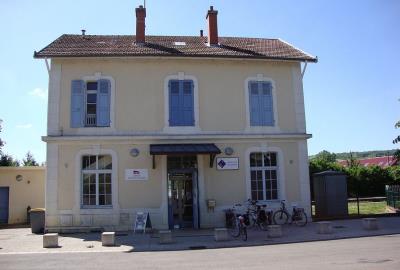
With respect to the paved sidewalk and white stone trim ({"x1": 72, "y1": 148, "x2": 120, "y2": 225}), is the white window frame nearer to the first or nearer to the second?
white stone trim ({"x1": 72, "y1": 148, "x2": 120, "y2": 225})

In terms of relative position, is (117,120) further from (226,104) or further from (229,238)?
(229,238)

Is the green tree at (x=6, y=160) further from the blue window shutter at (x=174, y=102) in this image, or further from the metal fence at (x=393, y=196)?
the metal fence at (x=393, y=196)

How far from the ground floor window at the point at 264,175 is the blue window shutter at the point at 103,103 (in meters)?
6.13

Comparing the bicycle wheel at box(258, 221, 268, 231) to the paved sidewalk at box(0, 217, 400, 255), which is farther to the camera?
the bicycle wheel at box(258, 221, 268, 231)

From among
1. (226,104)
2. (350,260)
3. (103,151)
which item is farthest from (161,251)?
(226,104)

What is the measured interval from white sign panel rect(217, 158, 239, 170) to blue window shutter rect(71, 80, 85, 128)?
5.70m

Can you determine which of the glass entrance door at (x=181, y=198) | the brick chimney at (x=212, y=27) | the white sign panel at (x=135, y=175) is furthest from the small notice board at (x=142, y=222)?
the brick chimney at (x=212, y=27)

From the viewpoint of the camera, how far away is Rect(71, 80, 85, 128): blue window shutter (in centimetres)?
1794

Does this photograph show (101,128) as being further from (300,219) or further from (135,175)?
(300,219)

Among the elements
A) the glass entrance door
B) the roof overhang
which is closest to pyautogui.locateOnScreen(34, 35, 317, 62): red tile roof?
the roof overhang

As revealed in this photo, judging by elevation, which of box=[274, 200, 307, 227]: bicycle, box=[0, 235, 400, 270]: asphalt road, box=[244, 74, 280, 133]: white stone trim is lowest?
box=[0, 235, 400, 270]: asphalt road

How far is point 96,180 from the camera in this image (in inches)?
700

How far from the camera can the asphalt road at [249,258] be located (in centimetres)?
934

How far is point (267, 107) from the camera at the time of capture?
62.7ft
